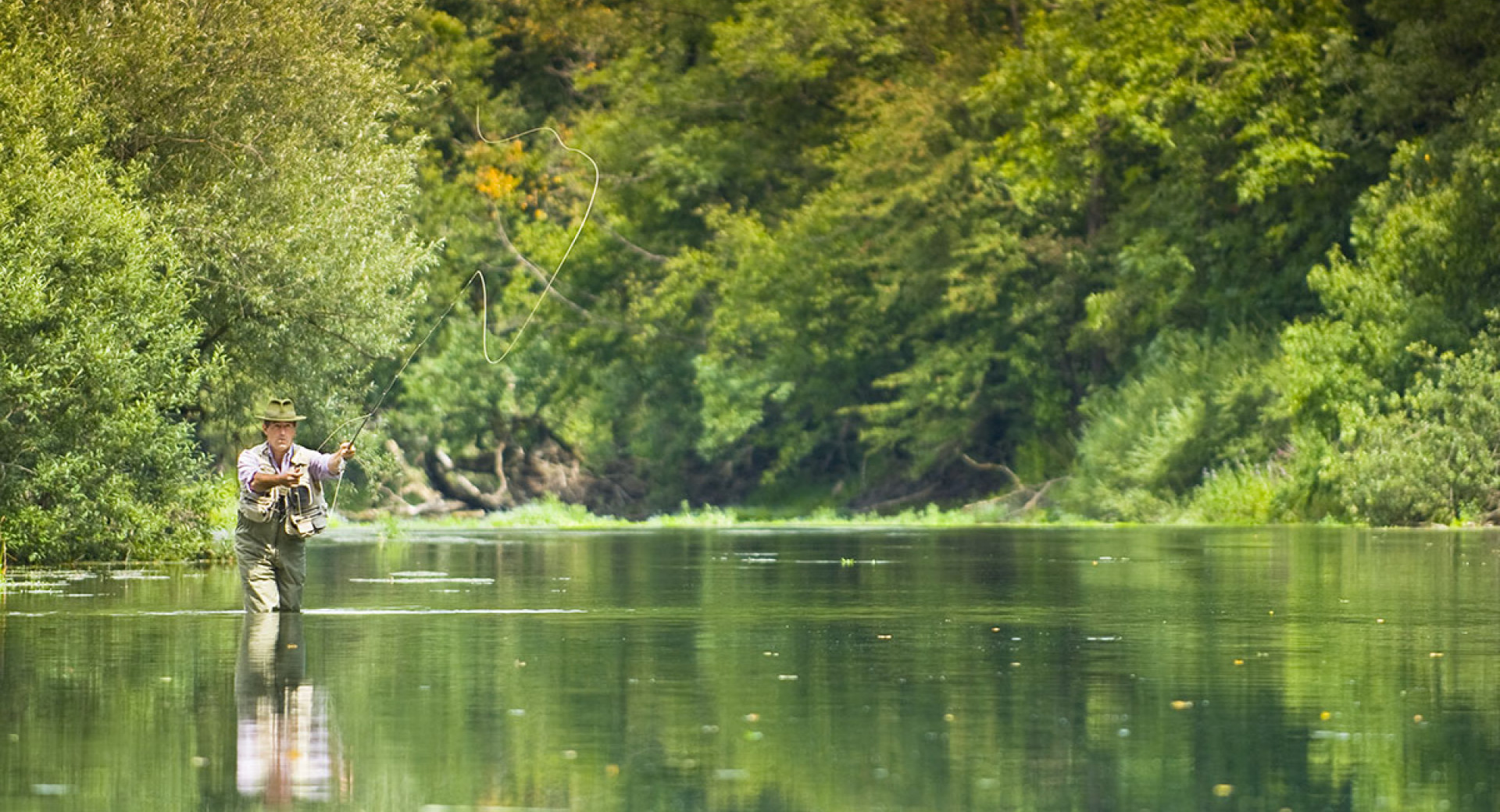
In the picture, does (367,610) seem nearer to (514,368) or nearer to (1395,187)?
(1395,187)

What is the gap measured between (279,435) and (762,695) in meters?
6.69

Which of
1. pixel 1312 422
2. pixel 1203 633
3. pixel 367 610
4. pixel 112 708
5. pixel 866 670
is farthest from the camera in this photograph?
pixel 1312 422

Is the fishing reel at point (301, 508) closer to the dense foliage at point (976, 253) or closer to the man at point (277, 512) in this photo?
the man at point (277, 512)

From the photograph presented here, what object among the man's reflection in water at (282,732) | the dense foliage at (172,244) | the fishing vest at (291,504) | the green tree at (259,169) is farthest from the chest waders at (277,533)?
the green tree at (259,169)

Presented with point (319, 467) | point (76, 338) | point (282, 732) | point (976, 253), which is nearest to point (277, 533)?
point (319, 467)

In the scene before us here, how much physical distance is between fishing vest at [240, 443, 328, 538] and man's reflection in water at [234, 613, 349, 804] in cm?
246

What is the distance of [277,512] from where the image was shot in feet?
58.5

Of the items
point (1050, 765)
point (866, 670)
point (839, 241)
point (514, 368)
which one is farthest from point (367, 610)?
Result: point (514, 368)

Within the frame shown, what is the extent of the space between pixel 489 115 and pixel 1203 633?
159ft

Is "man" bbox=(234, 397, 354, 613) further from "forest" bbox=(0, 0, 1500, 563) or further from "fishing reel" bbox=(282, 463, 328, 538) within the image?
"forest" bbox=(0, 0, 1500, 563)

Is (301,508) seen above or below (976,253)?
below

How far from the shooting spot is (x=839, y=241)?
5503 centimetres

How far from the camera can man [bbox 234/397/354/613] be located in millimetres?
17672

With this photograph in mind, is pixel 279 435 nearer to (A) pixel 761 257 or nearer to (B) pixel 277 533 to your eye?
(B) pixel 277 533
